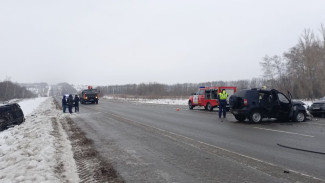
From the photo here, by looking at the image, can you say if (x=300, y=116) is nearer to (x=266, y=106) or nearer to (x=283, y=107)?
(x=283, y=107)

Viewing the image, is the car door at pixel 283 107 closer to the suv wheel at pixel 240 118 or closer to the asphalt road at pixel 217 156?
the suv wheel at pixel 240 118

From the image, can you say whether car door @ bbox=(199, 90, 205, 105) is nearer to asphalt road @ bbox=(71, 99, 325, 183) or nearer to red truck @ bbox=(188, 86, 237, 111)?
red truck @ bbox=(188, 86, 237, 111)

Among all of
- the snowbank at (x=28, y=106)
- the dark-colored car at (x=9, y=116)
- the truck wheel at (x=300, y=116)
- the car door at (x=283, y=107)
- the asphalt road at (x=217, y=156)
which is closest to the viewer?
the asphalt road at (x=217, y=156)

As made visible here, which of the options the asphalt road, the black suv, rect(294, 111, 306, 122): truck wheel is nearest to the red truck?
the black suv

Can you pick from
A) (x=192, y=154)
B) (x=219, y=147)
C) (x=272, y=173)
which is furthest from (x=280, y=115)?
(x=272, y=173)

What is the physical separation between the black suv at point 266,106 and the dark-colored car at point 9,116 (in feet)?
45.3

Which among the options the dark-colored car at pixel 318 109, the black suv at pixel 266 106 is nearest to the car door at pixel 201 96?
the dark-colored car at pixel 318 109

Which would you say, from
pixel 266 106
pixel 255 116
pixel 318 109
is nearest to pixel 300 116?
pixel 266 106

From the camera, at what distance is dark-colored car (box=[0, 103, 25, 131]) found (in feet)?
55.4

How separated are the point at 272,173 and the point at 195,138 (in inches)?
182

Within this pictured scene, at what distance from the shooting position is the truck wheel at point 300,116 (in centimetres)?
1502

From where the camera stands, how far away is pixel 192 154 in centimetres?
764

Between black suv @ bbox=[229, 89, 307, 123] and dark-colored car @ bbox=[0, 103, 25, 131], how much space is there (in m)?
13.8

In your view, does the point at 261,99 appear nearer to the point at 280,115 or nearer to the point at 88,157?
the point at 280,115
